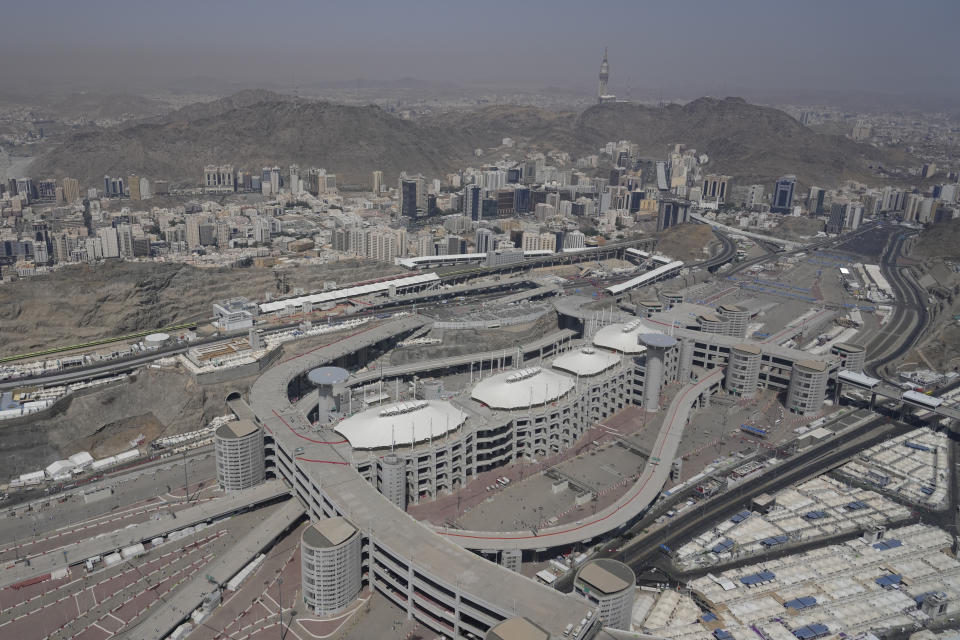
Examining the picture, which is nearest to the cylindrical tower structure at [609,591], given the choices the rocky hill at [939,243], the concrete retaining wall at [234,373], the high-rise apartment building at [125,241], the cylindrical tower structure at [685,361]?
the cylindrical tower structure at [685,361]

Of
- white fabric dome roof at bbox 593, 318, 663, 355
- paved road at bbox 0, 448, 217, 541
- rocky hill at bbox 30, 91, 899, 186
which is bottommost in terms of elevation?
paved road at bbox 0, 448, 217, 541

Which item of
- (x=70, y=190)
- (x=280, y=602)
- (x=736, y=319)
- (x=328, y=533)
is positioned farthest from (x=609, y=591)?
(x=70, y=190)

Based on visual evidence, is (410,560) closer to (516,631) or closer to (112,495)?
(516,631)

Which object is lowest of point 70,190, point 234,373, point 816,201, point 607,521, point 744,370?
point 607,521

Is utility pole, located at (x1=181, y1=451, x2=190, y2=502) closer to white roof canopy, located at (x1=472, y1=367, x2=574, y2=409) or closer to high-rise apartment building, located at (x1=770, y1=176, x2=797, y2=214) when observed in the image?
white roof canopy, located at (x1=472, y1=367, x2=574, y2=409)

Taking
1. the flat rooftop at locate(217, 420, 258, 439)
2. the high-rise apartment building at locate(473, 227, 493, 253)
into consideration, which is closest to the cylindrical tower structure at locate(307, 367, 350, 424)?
the flat rooftop at locate(217, 420, 258, 439)

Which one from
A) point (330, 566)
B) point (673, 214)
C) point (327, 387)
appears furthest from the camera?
point (673, 214)
